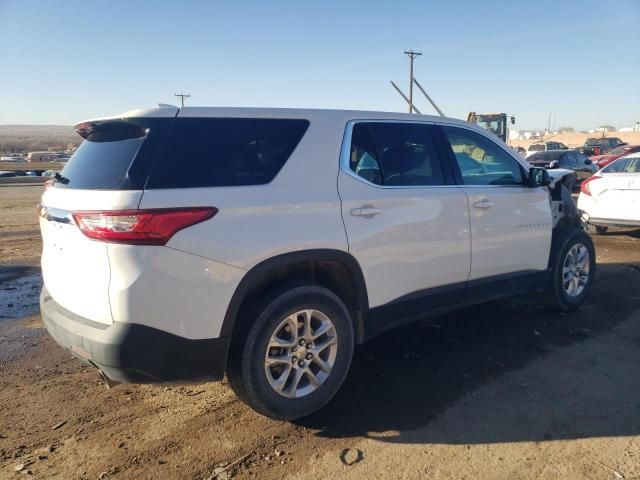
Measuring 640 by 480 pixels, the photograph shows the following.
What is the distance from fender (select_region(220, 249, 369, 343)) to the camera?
286 cm

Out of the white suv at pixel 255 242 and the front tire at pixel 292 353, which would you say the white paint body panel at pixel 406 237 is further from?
the front tire at pixel 292 353

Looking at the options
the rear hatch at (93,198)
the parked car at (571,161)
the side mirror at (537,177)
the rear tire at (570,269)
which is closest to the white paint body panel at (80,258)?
the rear hatch at (93,198)

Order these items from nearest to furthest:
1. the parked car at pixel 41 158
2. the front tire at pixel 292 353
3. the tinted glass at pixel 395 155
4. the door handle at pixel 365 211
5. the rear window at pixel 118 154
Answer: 1. the rear window at pixel 118 154
2. the front tire at pixel 292 353
3. the door handle at pixel 365 211
4. the tinted glass at pixel 395 155
5. the parked car at pixel 41 158

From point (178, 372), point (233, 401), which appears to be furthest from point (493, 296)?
point (178, 372)

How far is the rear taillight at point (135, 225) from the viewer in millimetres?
2580

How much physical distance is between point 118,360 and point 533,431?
8.08ft

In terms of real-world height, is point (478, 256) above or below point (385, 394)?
above

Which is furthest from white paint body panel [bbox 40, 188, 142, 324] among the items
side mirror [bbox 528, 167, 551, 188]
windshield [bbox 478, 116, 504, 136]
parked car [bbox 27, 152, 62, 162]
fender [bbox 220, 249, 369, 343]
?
parked car [bbox 27, 152, 62, 162]

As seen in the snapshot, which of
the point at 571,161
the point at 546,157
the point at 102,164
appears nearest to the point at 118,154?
the point at 102,164

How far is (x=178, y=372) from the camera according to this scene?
9.08 feet

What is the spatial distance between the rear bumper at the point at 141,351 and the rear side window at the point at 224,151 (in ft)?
2.63

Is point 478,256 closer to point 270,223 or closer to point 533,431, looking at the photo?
point 533,431

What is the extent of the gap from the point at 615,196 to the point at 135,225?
8436 mm

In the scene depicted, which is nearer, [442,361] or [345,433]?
[345,433]
